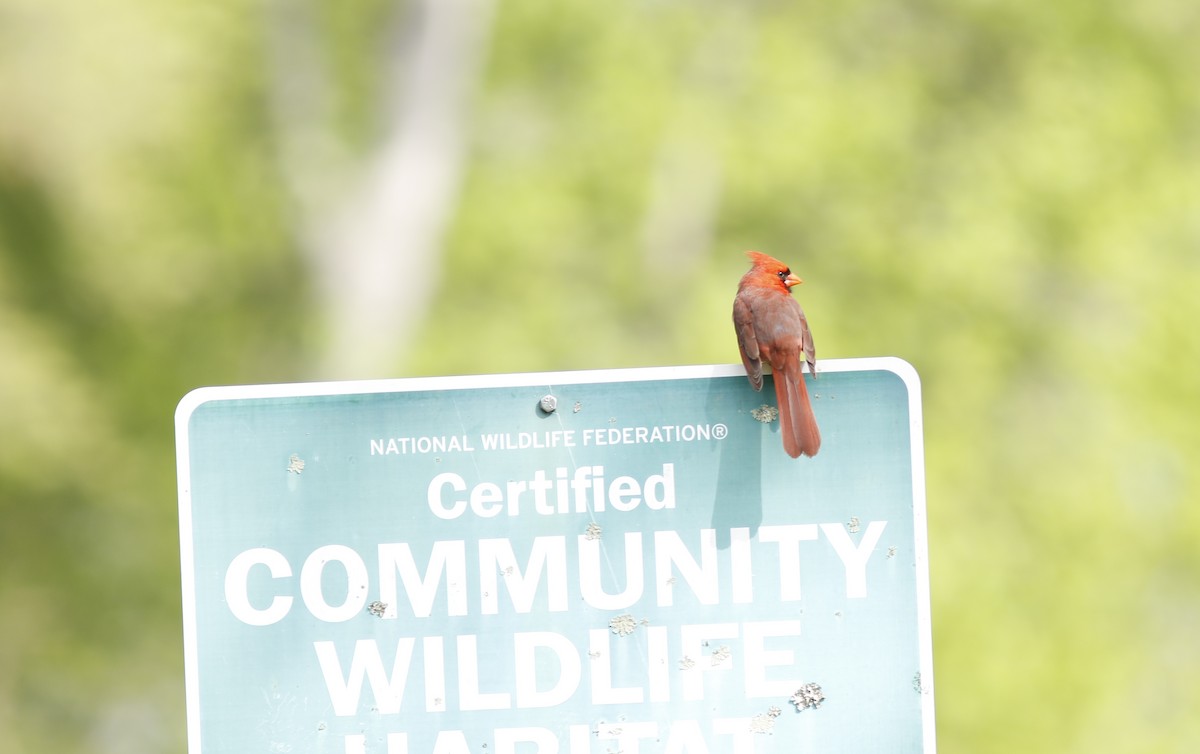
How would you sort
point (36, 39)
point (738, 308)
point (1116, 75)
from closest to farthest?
point (738, 308)
point (36, 39)
point (1116, 75)

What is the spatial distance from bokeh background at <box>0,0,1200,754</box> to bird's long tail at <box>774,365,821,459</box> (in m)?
4.69

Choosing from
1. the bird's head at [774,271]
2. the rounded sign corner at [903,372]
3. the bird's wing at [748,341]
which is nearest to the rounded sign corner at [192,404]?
the bird's wing at [748,341]

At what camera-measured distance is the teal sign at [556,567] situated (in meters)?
1.61

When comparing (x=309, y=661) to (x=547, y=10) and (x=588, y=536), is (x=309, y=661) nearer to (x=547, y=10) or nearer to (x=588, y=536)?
(x=588, y=536)

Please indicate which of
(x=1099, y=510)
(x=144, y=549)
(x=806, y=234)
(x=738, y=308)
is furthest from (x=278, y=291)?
(x=738, y=308)

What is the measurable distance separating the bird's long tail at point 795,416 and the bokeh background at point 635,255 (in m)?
4.69

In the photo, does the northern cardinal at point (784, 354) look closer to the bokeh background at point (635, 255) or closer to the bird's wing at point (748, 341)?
the bird's wing at point (748, 341)

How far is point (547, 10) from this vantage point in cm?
773

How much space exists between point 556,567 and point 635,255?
579 cm

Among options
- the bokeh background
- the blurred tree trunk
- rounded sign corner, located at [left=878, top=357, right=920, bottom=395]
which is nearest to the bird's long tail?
rounded sign corner, located at [left=878, top=357, right=920, bottom=395]

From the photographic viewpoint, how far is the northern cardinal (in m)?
1.61

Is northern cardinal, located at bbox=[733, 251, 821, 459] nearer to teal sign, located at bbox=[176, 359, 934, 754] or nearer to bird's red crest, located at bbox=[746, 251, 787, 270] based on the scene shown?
teal sign, located at bbox=[176, 359, 934, 754]

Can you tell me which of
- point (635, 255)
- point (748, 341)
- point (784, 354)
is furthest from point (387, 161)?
point (784, 354)

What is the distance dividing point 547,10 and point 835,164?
214 centimetres
